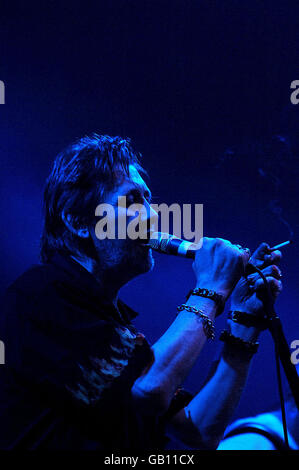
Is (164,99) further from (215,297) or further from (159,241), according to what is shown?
(215,297)

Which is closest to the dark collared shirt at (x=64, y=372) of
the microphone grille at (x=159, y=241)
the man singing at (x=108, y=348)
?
the man singing at (x=108, y=348)

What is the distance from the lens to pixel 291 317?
266 cm

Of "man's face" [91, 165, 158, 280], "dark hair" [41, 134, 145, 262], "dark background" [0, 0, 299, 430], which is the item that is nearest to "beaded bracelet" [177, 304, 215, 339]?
"man's face" [91, 165, 158, 280]

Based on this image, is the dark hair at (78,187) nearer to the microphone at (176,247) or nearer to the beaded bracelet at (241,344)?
the microphone at (176,247)

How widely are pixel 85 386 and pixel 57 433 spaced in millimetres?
159

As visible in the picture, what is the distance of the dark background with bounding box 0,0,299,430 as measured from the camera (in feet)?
6.53


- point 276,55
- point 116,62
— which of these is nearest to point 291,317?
point 276,55

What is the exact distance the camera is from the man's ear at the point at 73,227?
1.13 m

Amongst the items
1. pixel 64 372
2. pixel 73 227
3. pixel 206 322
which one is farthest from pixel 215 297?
pixel 73 227

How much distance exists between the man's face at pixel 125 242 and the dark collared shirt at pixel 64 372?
209mm

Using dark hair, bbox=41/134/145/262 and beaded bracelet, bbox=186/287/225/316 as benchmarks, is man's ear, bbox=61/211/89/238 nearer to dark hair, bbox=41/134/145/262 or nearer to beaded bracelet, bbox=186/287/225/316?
dark hair, bbox=41/134/145/262

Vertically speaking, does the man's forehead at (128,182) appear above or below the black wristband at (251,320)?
above

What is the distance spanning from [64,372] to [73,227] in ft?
1.62
